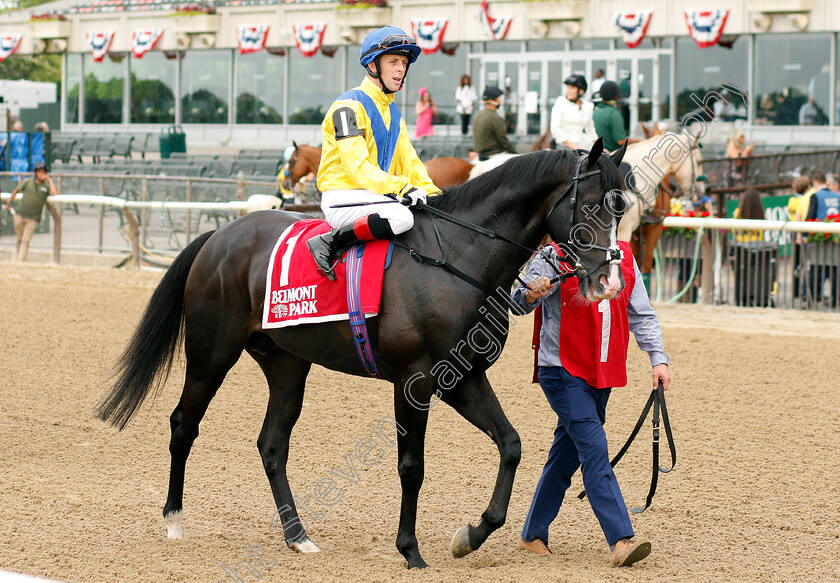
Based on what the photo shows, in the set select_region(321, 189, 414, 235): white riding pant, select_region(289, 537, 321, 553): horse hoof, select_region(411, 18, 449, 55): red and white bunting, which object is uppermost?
select_region(411, 18, 449, 55): red and white bunting

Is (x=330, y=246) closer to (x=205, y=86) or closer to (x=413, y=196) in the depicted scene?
(x=413, y=196)

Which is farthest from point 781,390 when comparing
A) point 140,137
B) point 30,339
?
point 140,137

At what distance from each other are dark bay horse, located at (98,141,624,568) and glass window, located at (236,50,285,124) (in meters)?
23.3

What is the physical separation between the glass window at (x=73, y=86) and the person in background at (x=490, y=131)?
22642 millimetres

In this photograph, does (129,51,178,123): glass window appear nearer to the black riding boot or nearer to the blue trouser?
the black riding boot

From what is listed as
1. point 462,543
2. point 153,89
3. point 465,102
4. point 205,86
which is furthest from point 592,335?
point 153,89

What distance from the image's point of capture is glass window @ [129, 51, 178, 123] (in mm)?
29141

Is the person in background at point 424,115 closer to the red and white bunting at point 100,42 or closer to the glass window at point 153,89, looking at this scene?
the glass window at point 153,89

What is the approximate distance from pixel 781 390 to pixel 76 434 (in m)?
4.50

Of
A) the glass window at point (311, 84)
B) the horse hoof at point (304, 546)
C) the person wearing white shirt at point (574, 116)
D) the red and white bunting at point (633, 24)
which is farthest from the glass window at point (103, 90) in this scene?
the horse hoof at point (304, 546)

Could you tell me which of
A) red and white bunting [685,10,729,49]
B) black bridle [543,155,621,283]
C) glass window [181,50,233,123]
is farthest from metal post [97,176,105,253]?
glass window [181,50,233,123]

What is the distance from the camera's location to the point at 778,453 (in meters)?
5.40

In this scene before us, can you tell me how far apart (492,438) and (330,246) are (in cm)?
94

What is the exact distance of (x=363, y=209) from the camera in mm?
3926
